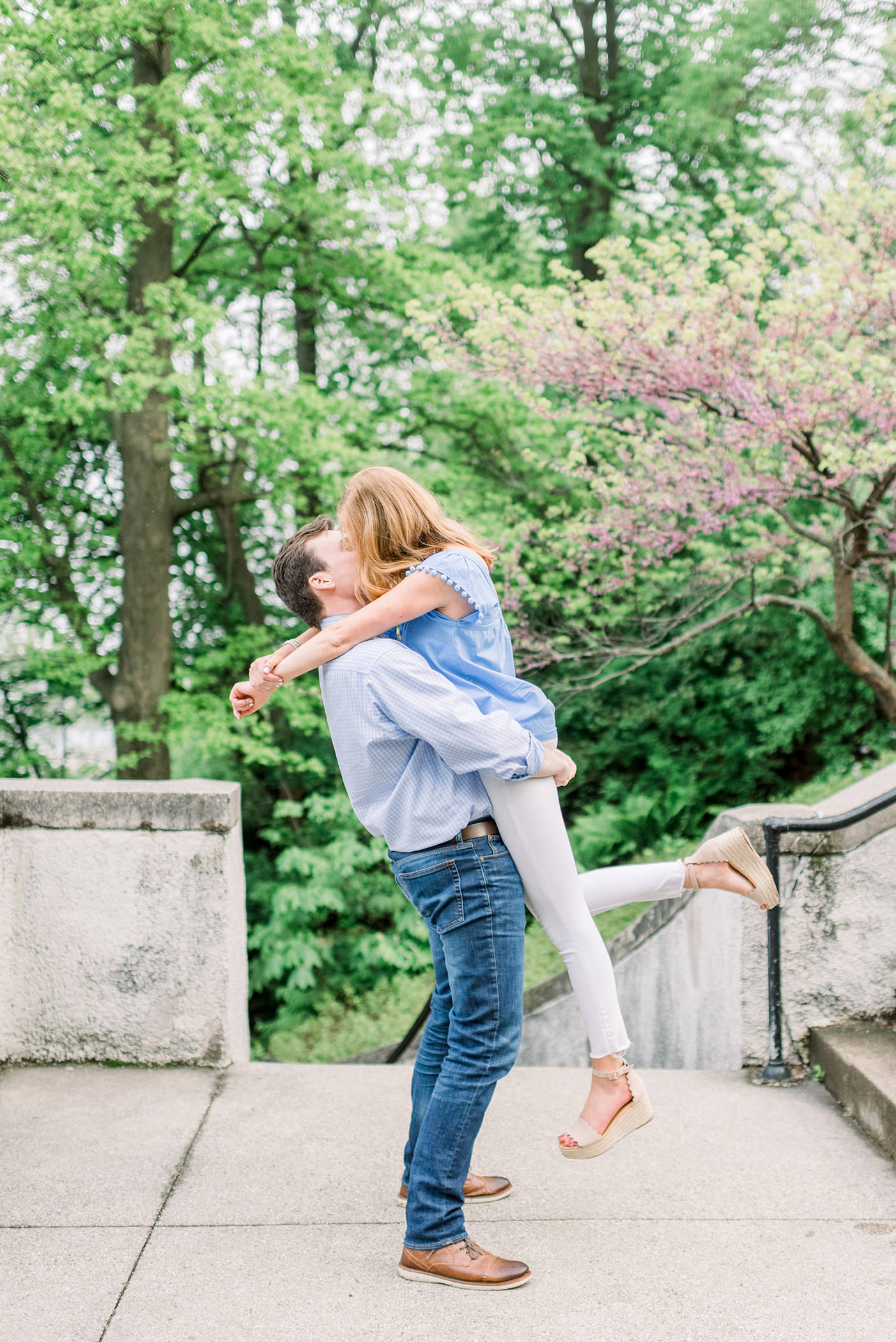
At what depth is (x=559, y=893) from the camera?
2420 millimetres

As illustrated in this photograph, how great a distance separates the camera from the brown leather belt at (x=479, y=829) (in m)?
2.38

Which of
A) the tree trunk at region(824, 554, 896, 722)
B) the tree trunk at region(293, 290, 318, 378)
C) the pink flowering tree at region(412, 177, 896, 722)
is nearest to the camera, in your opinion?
the pink flowering tree at region(412, 177, 896, 722)

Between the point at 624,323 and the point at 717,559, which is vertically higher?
the point at 624,323

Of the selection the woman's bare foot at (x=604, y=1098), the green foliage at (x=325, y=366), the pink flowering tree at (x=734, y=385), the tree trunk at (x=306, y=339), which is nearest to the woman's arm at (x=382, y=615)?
the woman's bare foot at (x=604, y=1098)

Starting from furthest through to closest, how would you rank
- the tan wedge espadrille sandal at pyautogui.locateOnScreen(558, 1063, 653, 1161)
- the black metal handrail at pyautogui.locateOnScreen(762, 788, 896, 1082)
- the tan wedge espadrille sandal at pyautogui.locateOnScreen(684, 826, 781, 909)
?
the black metal handrail at pyautogui.locateOnScreen(762, 788, 896, 1082)
the tan wedge espadrille sandal at pyautogui.locateOnScreen(684, 826, 781, 909)
the tan wedge espadrille sandal at pyautogui.locateOnScreen(558, 1063, 653, 1161)

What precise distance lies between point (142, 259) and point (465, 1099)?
27.8ft

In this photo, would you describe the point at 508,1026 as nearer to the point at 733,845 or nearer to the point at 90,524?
the point at 733,845

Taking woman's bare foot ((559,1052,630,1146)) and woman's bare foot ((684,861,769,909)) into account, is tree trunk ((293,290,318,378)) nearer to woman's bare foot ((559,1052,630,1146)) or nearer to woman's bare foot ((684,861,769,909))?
woman's bare foot ((684,861,769,909))

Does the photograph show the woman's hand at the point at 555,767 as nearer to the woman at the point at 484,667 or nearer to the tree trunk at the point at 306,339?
the woman at the point at 484,667

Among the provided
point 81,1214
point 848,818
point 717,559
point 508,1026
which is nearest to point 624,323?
point 717,559

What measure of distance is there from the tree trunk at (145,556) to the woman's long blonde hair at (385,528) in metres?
6.84

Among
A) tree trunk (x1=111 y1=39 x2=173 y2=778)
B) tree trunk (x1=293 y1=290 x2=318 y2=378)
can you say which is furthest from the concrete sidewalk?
tree trunk (x1=293 y1=290 x2=318 y2=378)

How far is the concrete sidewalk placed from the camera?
2.26 metres

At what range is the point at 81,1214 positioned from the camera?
8.79ft
